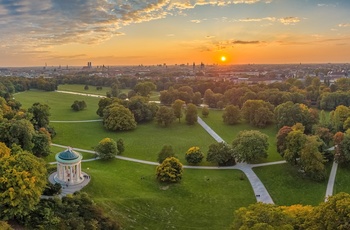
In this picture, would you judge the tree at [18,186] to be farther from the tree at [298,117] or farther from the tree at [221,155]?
the tree at [298,117]

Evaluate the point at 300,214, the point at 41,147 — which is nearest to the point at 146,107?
the point at 41,147

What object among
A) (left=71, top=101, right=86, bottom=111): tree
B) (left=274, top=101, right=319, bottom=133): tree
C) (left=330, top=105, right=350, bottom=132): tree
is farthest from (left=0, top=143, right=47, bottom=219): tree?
(left=71, top=101, right=86, bottom=111): tree

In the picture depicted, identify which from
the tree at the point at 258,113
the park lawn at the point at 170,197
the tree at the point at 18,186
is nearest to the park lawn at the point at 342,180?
the park lawn at the point at 170,197

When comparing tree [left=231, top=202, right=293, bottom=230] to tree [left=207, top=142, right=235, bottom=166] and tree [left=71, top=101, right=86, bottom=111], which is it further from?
tree [left=71, top=101, right=86, bottom=111]

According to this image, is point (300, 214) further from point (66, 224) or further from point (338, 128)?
point (338, 128)

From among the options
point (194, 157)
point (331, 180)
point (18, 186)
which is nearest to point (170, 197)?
point (194, 157)
